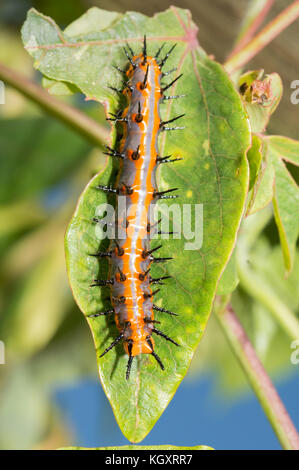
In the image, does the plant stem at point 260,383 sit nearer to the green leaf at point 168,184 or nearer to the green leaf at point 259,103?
the green leaf at point 168,184

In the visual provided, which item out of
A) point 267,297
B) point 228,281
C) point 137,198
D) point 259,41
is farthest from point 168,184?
point 267,297

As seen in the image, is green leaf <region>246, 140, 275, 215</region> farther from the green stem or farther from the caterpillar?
the green stem

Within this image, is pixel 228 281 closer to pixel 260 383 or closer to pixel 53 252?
pixel 260 383

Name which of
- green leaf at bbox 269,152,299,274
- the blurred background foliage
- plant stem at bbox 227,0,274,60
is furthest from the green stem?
plant stem at bbox 227,0,274,60

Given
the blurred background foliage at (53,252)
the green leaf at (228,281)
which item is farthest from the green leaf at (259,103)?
the blurred background foliage at (53,252)

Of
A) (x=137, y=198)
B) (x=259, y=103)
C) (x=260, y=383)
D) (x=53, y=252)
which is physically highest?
(x=259, y=103)

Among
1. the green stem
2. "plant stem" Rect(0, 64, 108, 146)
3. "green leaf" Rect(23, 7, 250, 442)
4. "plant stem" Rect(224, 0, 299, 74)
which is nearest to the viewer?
"green leaf" Rect(23, 7, 250, 442)
